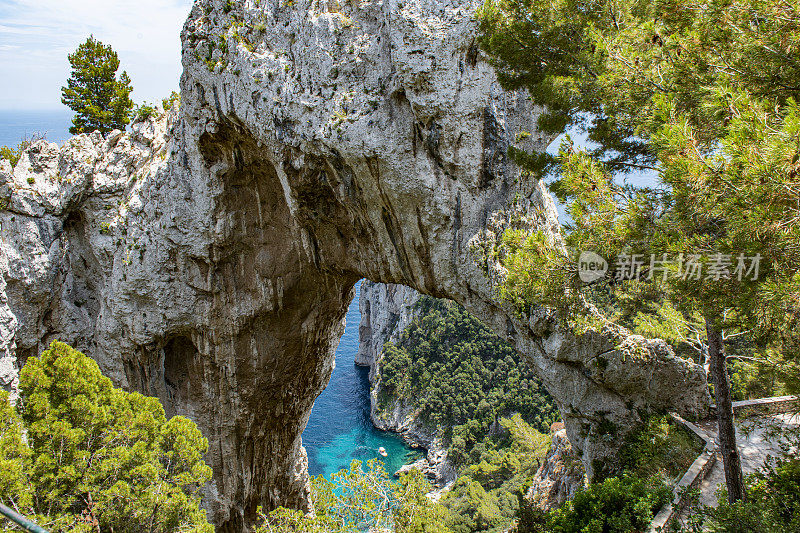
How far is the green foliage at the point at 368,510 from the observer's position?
1169cm

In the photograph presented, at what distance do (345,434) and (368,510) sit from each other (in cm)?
2813

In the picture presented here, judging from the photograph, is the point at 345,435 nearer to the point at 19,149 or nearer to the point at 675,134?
the point at 19,149

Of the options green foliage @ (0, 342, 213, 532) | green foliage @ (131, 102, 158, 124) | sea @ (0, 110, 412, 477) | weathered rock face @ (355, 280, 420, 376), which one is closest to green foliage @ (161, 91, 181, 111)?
green foliage @ (131, 102, 158, 124)

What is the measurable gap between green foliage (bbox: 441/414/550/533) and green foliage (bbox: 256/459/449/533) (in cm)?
1104

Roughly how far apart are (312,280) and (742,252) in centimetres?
1343

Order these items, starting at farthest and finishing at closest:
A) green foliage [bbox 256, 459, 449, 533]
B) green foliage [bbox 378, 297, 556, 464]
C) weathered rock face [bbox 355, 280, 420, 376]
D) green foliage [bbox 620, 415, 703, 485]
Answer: weathered rock face [bbox 355, 280, 420, 376]
green foliage [bbox 378, 297, 556, 464]
green foliage [bbox 256, 459, 449, 533]
green foliage [bbox 620, 415, 703, 485]

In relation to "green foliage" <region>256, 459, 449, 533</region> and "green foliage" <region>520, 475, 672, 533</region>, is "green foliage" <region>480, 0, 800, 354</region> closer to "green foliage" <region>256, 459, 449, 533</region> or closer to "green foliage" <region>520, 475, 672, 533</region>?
"green foliage" <region>520, 475, 672, 533</region>

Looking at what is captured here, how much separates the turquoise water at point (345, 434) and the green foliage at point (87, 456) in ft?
88.5

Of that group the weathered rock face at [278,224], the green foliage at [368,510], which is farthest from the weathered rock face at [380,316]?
the green foliage at [368,510]

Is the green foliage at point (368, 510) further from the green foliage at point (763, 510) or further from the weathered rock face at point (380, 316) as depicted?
the weathered rock face at point (380, 316)

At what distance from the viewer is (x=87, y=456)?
25.8ft

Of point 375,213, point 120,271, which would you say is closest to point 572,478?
point 375,213

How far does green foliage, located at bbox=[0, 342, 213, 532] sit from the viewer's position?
7316 millimetres

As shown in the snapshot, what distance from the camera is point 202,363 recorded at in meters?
16.7
